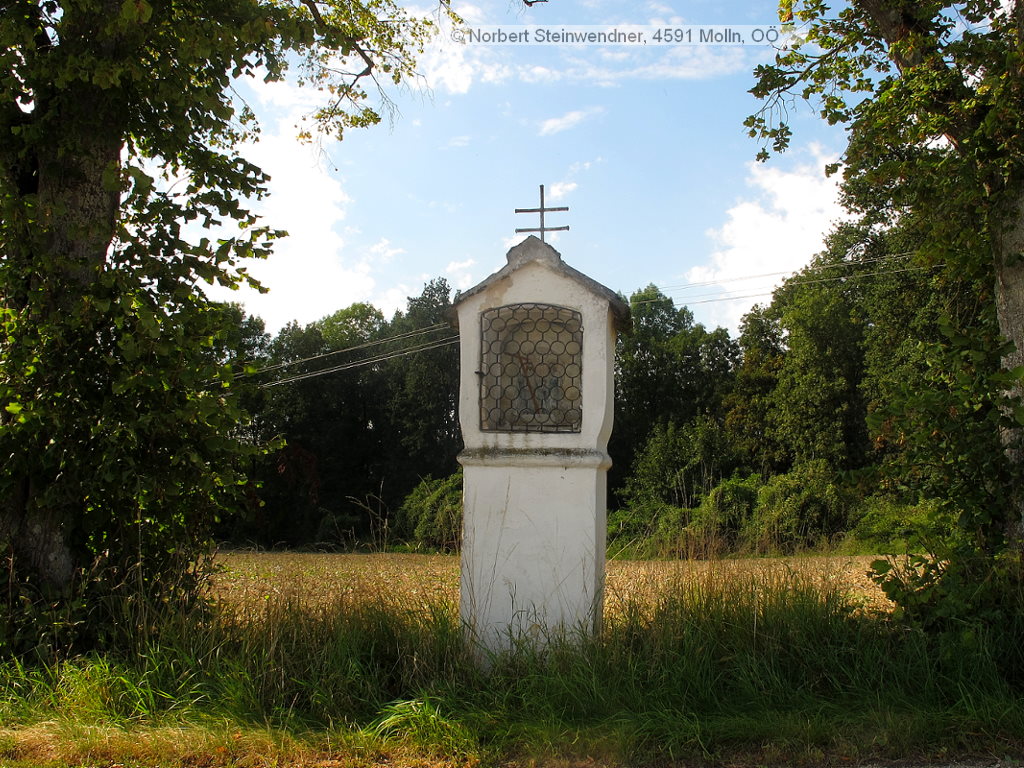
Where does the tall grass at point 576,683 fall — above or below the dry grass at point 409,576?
below

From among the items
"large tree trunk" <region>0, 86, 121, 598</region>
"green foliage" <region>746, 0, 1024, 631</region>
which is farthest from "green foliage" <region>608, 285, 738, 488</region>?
"large tree trunk" <region>0, 86, 121, 598</region>

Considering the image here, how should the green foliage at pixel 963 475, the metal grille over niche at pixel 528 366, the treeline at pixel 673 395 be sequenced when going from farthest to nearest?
the treeline at pixel 673 395 < the metal grille over niche at pixel 528 366 < the green foliage at pixel 963 475

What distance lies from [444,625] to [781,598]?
195 cm

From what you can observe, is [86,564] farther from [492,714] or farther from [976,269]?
[976,269]

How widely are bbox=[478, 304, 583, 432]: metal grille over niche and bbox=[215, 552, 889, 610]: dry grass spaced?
116 cm

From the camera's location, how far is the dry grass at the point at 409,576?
4.91m

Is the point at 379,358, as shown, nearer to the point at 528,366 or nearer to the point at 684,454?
the point at 684,454

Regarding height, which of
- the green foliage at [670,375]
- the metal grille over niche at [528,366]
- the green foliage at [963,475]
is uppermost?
the green foliage at [670,375]

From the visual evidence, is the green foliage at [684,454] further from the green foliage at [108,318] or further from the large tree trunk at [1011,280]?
the green foliage at [108,318]

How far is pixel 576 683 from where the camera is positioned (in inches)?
165

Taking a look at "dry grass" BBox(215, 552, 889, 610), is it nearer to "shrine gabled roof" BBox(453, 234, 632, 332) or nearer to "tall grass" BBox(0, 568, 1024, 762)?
"tall grass" BBox(0, 568, 1024, 762)

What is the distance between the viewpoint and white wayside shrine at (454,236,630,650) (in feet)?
15.7

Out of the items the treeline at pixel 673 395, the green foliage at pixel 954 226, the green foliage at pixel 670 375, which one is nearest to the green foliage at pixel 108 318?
the green foliage at pixel 954 226

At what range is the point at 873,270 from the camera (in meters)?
27.1
